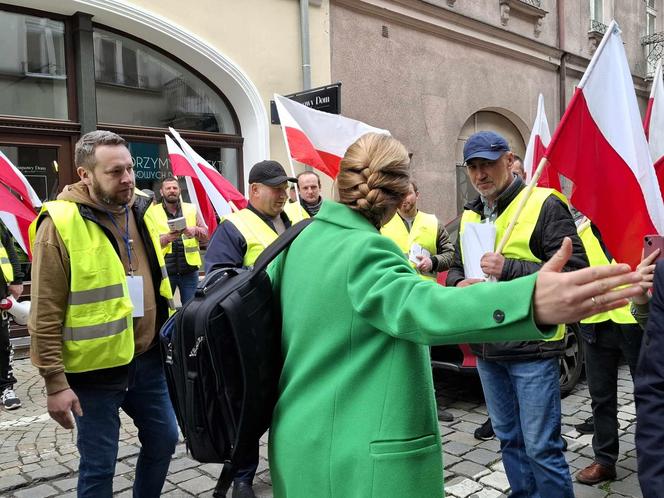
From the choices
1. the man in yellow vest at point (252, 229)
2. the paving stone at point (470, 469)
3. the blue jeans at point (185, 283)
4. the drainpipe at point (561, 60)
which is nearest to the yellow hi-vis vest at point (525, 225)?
the man in yellow vest at point (252, 229)

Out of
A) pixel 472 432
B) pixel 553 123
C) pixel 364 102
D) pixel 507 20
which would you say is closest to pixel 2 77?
pixel 364 102

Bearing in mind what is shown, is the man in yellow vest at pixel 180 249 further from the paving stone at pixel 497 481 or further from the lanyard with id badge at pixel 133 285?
the paving stone at pixel 497 481

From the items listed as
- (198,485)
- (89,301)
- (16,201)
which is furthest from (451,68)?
(89,301)

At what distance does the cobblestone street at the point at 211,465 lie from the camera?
3.70m

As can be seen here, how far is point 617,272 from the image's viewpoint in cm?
119

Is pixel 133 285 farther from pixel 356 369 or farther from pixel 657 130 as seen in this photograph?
pixel 657 130

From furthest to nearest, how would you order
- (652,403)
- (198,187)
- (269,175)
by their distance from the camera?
(198,187)
(269,175)
(652,403)

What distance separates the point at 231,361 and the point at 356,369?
38cm

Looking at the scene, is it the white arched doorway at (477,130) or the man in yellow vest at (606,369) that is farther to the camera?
the white arched doorway at (477,130)

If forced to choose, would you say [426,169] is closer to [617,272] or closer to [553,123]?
[553,123]

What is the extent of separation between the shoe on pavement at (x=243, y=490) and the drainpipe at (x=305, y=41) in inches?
269

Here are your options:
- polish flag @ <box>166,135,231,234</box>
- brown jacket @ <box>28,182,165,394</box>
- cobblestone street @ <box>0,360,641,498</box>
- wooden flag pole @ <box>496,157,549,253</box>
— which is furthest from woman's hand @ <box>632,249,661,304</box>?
polish flag @ <box>166,135,231,234</box>

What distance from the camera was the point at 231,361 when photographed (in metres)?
1.72

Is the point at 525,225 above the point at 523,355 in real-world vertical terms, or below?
above
